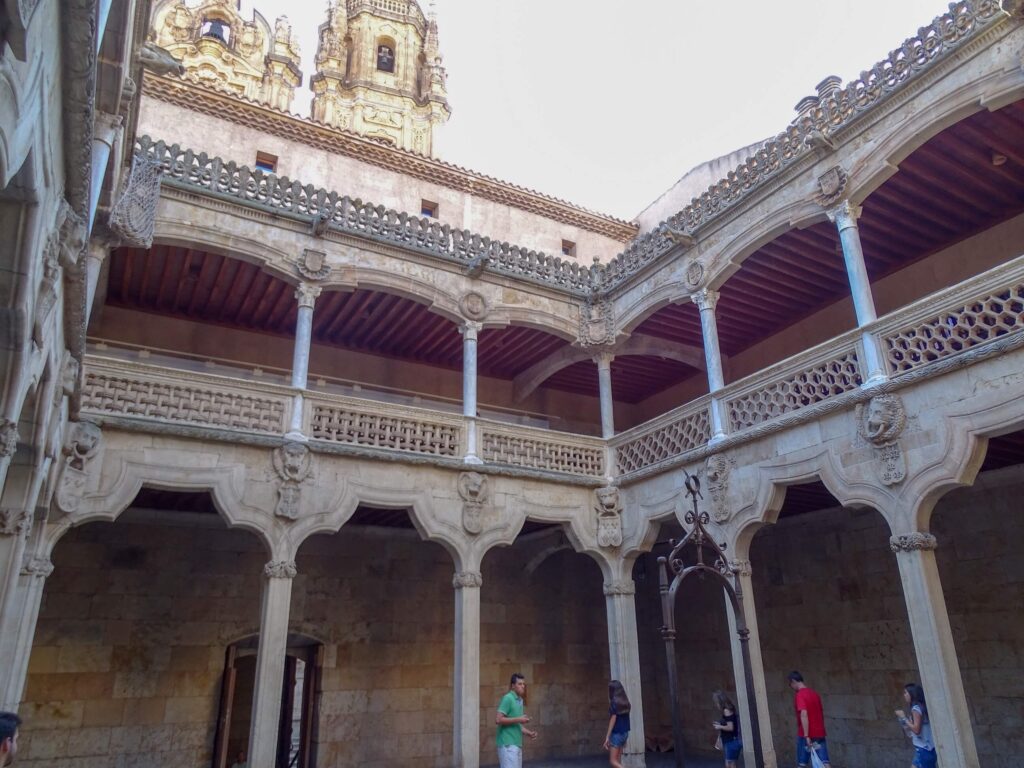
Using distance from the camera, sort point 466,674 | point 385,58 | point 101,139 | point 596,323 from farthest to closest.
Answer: point 385,58, point 596,323, point 466,674, point 101,139

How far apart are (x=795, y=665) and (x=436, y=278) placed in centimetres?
815

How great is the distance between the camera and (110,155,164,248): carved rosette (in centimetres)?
814

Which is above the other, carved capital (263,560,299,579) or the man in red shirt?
carved capital (263,560,299,579)

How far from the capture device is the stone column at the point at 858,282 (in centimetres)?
805

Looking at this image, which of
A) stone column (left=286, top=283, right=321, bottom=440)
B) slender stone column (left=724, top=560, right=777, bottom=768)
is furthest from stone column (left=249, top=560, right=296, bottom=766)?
slender stone column (left=724, top=560, right=777, bottom=768)

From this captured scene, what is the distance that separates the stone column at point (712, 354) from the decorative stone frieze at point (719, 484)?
304mm

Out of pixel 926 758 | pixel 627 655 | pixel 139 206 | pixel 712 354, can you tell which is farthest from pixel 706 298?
pixel 139 206

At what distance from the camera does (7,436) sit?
3.66 metres

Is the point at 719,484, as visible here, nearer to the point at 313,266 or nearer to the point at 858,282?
the point at 858,282

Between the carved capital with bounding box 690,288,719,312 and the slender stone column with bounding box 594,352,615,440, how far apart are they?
221cm

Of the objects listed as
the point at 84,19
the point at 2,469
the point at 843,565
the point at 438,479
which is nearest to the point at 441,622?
the point at 438,479

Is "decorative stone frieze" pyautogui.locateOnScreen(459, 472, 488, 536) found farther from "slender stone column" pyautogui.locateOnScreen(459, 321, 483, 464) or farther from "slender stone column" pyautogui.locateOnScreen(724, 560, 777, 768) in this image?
"slender stone column" pyautogui.locateOnScreen(724, 560, 777, 768)

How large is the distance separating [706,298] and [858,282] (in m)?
2.42

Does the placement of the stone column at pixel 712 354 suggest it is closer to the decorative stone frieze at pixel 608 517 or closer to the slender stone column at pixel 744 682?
the slender stone column at pixel 744 682
